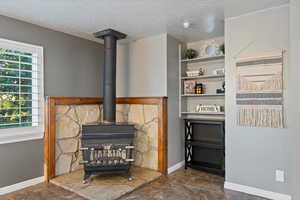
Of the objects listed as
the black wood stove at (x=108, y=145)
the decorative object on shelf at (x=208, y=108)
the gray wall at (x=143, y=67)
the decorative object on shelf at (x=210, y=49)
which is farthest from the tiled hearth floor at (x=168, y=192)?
the decorative object on shelf at (x=210, y=49)

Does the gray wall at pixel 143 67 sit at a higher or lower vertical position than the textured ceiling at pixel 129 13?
lower

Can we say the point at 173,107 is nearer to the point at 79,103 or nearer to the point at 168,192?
the point at 168,192

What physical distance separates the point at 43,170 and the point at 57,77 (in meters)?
1.48

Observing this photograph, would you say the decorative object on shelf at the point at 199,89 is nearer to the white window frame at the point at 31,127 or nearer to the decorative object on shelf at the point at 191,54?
the decorative object on shelf at the point at 191,54

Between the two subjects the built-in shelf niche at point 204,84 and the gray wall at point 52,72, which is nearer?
the gray wall at point 52,72

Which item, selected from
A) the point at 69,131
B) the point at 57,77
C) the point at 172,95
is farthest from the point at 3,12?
the point at 172,95

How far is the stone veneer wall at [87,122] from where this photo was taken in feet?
11.0

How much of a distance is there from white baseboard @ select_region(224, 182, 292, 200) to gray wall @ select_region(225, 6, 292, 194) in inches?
1.9

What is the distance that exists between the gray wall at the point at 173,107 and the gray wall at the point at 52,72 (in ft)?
4.69

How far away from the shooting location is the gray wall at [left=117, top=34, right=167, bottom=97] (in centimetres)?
362

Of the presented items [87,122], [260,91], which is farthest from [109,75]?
[260,91]

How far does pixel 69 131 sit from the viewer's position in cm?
344

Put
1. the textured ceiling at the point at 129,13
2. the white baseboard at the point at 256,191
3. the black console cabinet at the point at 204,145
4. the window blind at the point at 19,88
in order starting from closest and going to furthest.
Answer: the textured ceiling at the point at 129,13 → the white baseboard at the point at 256,191 → the window blind at the point at 19,88 → the black console cabinet at the point at 204,145

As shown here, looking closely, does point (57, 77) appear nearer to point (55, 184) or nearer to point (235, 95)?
point (55, 184)
